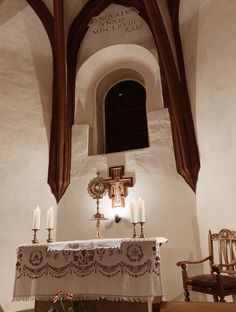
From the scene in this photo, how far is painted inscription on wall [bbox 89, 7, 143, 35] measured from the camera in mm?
5496

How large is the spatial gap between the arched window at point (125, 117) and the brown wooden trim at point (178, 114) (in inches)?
33.3

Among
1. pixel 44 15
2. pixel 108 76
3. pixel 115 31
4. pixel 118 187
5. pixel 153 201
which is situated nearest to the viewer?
pixel 153 201

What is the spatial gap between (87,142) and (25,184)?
126 centimetres

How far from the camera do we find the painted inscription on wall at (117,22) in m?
5.50

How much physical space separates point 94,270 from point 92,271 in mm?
24

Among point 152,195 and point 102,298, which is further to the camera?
point 152,195

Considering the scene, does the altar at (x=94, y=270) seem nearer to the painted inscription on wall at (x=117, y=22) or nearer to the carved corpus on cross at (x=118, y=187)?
the carved corpus on cross at (x=118, y=187)

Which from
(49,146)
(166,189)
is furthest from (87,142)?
(166,189)

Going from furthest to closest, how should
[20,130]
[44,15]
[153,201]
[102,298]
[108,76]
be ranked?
[108,76], [44,15], [20,130], [153,201], [102,298]

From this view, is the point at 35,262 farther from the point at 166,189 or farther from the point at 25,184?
the point at 166,189

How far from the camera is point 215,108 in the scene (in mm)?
4031

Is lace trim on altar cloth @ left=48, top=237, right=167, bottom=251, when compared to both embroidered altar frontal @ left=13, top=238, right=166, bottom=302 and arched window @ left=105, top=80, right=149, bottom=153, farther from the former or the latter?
arched window @ left=105, top=80, right=149, bottom=153

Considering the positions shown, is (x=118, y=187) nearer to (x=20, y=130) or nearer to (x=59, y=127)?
(x=59, y=127)

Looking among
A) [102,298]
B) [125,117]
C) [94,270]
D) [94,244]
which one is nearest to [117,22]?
[125,117]
